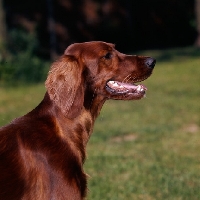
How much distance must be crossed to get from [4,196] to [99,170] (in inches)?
135

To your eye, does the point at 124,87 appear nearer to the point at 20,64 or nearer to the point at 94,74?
the point at 94,74

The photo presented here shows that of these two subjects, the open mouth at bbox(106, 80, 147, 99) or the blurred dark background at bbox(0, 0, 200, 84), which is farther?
the blurred dark background at bbox(0, 0, 200, 84)

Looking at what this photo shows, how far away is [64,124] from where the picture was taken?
363 cm

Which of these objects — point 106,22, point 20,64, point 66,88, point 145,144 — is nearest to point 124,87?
point 66,88

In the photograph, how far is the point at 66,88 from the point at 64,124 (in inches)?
10.5

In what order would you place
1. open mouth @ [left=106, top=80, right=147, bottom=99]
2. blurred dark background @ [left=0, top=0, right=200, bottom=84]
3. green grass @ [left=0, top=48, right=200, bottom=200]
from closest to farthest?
1. open mouth @ [left=106, top=80, right=147, bottom=99]
2. green grass @ [left=0, top=48, right=200, bottom=200]
3. blurred dark background @ [left=0, top=0, right=200, bottom=84]

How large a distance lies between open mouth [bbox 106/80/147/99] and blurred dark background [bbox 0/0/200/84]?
19.1m

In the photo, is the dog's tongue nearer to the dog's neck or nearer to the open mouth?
the open mouth

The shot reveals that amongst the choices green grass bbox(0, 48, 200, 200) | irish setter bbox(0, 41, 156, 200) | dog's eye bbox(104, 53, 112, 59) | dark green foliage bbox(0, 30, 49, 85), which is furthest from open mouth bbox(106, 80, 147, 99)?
dark green foliage bbox(0, 30, 49, 85)

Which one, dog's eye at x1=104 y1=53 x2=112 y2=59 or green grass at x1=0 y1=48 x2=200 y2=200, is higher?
dog's eye at x1=104 y1=53 x2=112 y2=59

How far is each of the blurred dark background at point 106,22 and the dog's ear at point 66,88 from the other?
63.6 feet

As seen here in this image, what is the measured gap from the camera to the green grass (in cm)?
571

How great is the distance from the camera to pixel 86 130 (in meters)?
3.78

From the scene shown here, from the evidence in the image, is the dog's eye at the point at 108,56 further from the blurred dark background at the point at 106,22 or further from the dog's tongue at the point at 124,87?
the blurred dark background at the point at 106,22
